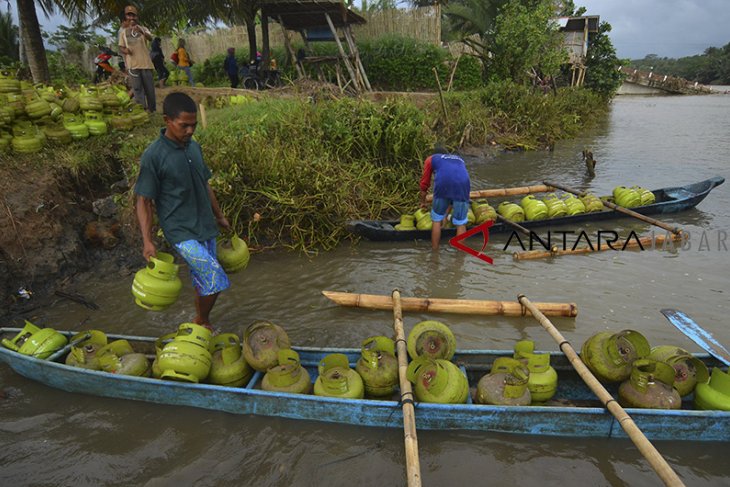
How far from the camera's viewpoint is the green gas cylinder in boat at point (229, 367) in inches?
136

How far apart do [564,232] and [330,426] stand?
582cm

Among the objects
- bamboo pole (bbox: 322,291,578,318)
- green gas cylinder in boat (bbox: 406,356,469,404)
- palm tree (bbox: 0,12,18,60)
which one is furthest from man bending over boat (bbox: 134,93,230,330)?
palm tree (bbox: 0,12,18,60)

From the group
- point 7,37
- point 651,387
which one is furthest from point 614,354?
point 7,37

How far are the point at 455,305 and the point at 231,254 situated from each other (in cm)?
247

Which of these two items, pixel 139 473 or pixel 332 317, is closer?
pixel 139 473

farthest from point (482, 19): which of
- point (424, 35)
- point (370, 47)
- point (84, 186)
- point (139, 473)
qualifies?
point (139, 473)

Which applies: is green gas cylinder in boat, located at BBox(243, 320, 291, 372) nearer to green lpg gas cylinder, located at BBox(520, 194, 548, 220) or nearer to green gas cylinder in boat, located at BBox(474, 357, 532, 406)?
green gas cylinder in boat, located at BBox(474, 357, 532, 406)

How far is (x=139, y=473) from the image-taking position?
3.09 meters

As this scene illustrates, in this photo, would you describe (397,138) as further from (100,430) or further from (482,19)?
(482,19)

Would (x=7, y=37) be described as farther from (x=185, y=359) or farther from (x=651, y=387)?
(x=651, y=387)

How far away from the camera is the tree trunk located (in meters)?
8.98

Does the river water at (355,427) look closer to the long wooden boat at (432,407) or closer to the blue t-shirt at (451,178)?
the long wooden boat at (432,407)

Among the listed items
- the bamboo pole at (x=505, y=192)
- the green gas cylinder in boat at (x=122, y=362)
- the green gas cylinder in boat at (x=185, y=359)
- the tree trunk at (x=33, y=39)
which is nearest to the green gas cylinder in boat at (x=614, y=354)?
the green gas cylinder in boat at (x=185, y=359)

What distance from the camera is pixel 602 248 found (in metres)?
6.73
